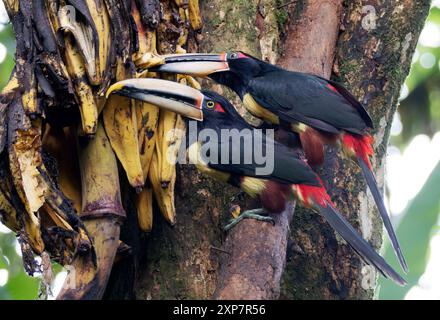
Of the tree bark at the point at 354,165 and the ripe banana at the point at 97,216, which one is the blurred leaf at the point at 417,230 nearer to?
Result: the tree bark at the point at 354,165

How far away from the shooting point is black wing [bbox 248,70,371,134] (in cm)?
415

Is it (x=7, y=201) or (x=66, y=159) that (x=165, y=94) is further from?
(x=7, y=201)

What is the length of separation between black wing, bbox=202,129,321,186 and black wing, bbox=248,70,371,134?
33 cm

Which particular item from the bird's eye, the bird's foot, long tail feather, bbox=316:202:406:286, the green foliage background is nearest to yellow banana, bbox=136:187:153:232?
the bird's foot

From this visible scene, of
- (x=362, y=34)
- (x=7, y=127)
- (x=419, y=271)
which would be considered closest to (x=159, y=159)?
(x=7, y=127)

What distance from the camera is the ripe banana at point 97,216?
3244mm

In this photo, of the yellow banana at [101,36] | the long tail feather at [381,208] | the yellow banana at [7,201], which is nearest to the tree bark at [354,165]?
the long tail feather at [381,208]

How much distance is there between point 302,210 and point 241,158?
46 centimetres

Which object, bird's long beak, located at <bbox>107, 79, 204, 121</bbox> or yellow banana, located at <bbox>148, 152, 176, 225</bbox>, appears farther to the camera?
yellow banana, located at <bbox>148, 152, 176, 225</bbox>

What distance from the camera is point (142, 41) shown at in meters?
3.86

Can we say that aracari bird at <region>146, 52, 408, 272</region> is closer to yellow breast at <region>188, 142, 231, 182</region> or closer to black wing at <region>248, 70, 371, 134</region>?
black wing at <region>248, 70, 371, 134</region>

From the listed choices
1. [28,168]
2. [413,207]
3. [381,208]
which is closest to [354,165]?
[381,208]

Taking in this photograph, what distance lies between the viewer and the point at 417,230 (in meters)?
4.70

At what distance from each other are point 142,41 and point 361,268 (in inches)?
60.8
